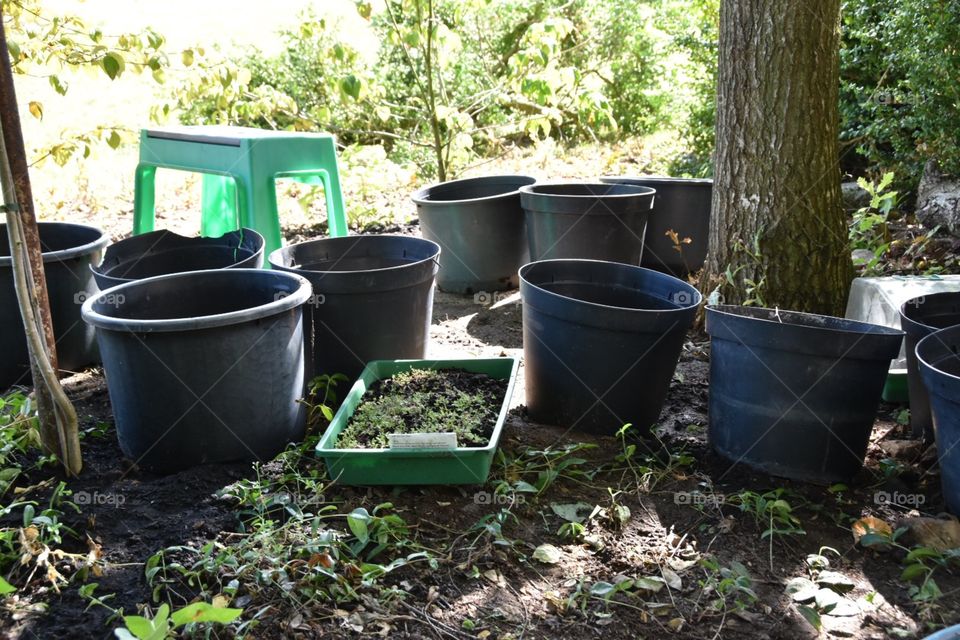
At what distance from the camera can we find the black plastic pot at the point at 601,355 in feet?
7.92

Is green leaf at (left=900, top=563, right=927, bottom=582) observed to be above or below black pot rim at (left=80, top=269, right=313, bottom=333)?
below

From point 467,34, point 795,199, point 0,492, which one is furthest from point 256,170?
point 467,34

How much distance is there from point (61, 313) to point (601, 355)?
2.04 meters

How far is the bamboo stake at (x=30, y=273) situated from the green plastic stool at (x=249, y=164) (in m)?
1.31

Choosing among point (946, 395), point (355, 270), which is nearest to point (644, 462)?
point (946, 395)

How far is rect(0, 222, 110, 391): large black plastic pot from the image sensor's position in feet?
9.88

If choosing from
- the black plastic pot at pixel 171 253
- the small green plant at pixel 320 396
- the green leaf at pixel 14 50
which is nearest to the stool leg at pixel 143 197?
the black plastic pot at pixel 171 253

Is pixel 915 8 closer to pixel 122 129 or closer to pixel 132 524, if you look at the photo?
pixel 122 129

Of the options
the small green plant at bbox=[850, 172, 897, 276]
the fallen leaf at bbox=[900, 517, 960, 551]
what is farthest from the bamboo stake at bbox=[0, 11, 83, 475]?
the small green plant at bbox=[850, 172, 897, 276]

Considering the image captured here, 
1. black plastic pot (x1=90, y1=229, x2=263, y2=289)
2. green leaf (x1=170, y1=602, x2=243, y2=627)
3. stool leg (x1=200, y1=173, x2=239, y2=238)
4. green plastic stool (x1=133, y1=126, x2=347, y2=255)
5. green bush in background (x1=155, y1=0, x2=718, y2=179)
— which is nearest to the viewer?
green leaf (x1=170, y1=602, x2=243, y2=627)

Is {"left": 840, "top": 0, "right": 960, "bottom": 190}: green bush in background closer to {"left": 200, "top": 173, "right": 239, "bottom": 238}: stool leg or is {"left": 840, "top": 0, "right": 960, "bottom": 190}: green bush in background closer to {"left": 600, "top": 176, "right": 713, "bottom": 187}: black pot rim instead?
{"left": 600, "top": 176, "right": 713, "bottom": 187}: black pot rim

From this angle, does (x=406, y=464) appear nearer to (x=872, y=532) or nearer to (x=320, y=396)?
(x=320, y=396)

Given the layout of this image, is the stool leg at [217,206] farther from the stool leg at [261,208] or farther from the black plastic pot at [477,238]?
the black plastic pot at [477,238]

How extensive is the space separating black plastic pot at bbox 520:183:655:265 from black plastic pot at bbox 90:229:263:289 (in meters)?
1.40
